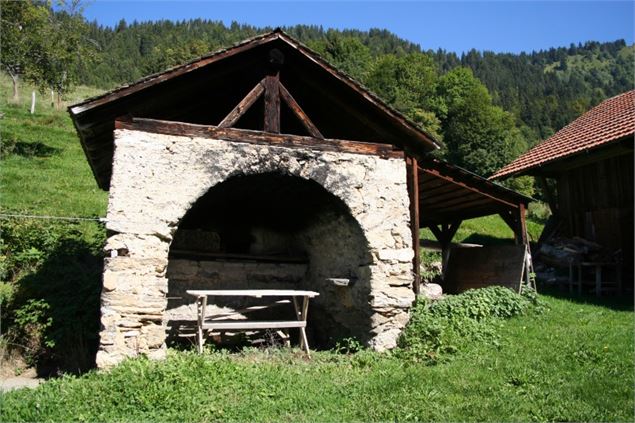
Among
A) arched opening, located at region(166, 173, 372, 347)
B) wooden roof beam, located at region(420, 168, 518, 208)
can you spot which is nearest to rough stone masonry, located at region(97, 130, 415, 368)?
arched opening, located at region(166, 173, 372, 347)

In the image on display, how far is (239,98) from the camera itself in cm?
804

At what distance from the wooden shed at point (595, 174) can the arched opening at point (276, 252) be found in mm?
7070

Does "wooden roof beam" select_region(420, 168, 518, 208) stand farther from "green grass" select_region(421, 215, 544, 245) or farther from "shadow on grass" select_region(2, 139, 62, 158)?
"shadow on grass" select_region(2, 139, 62, 158)

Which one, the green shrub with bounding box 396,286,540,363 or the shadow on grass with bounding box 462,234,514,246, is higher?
the shadow on grass with bounding box 462,234,514,246

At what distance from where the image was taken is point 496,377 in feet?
18.4

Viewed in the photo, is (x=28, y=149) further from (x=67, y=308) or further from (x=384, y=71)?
(x=384, y=71)

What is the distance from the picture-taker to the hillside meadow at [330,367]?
15.5ft

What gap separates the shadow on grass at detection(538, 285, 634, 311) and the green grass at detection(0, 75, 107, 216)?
1162 cm

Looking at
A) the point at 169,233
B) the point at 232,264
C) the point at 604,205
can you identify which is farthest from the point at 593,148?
the point at 169,233

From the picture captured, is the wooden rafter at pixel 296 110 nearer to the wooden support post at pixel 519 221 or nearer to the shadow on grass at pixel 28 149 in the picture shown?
the wooden support post at pixel 519 221

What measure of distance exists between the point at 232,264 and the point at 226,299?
2.06 feet

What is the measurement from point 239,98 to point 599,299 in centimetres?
846

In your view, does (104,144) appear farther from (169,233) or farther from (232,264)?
(232,264)

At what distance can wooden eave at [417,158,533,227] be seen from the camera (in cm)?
858
